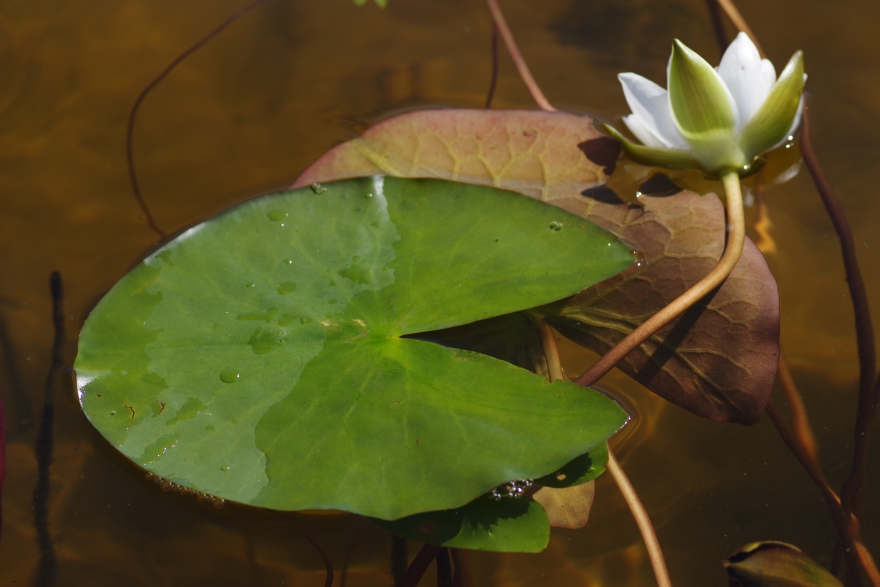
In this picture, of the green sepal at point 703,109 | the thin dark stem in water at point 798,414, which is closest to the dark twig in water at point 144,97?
the green sepal at point 703,109

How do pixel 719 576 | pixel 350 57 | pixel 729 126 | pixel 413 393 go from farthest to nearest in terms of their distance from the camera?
pixel 350 57
pixel 729 126
pixel 719 576
pixel 413 393

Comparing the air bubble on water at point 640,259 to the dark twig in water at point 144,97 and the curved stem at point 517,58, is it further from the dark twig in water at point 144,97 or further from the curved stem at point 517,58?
the dark twig in water at point 144,97

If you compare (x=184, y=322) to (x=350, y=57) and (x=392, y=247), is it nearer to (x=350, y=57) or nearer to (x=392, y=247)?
(x=392, y=247)

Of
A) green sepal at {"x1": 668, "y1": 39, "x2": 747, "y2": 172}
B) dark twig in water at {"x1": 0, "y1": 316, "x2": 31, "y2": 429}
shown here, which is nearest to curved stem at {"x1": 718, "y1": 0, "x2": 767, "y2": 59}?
green sepal at {"x1": 668, "y1": 39, "x2": 747, "y2": 172}

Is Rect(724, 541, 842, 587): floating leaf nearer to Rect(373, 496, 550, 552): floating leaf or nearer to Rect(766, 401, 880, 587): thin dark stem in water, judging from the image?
Rect(766, 401, 880, 587): thin dark stem in water

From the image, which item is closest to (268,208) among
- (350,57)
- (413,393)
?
(413,393)

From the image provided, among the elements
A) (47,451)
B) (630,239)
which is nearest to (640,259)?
(630,239)

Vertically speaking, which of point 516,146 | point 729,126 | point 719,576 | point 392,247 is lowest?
point 719,576
